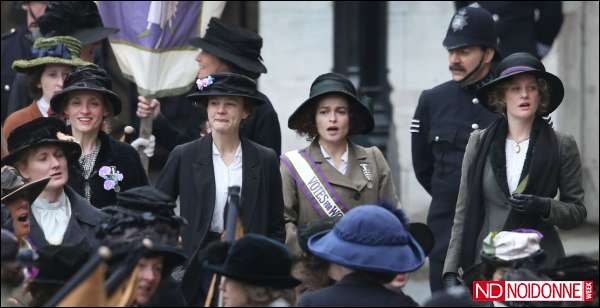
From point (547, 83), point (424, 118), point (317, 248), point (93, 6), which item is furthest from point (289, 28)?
point (317, 248)

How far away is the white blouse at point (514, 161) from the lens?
9.07 m

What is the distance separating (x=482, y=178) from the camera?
30.0ft

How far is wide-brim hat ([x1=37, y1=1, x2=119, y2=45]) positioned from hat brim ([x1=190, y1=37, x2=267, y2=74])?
1.20 meters

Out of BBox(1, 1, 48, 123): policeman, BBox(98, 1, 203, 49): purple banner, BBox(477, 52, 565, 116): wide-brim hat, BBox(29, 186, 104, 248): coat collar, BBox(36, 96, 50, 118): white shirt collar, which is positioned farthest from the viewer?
BBox(98, 1, 203, 49): purple banner

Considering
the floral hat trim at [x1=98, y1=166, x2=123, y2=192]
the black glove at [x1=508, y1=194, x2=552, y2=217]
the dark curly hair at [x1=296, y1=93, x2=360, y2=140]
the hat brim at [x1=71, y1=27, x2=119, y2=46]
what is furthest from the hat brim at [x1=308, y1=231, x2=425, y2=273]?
the hat brim at [x1=71, y1=27, x2=119, y2=46]

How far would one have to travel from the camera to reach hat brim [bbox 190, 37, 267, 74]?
33.3ft

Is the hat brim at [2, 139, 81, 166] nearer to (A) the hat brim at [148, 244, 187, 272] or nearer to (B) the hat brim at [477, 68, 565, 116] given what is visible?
(A) the hat brim at [148, 244, 187, 272]

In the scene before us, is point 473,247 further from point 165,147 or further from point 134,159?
point 165,147

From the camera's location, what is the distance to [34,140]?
8.74 m

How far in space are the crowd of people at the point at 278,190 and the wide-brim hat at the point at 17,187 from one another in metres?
0.01

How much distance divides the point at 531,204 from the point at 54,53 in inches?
136

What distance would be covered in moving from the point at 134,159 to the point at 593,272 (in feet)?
10.7

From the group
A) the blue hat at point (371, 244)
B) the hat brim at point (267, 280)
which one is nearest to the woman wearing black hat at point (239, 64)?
the blue hat at point (371, 244)

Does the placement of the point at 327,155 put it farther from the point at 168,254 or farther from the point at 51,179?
the point at 168,254
